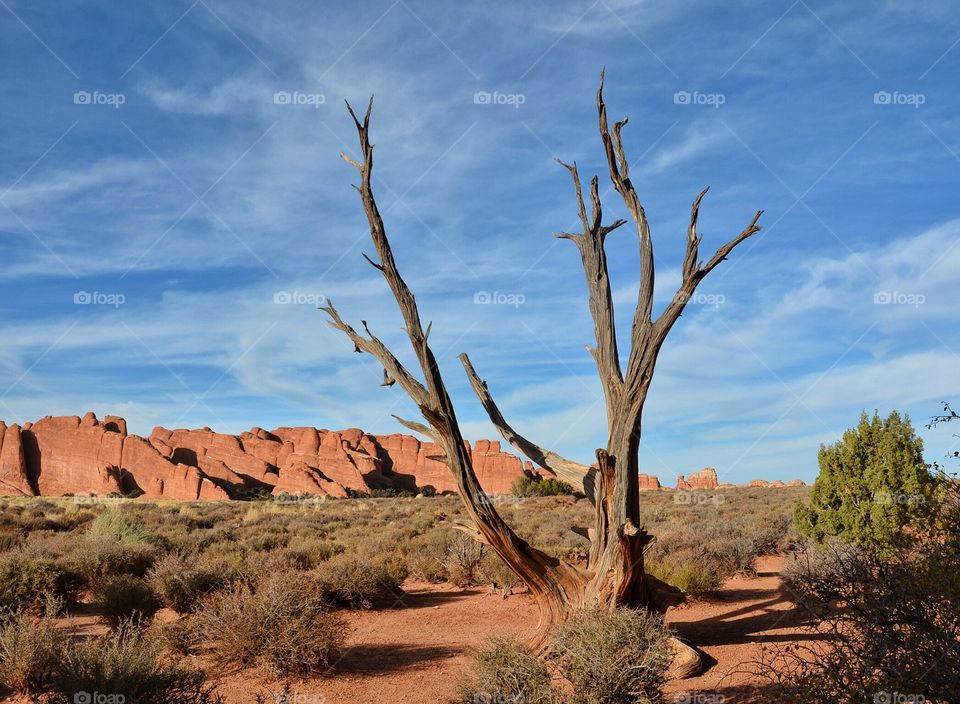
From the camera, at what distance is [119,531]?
1719 centimetres

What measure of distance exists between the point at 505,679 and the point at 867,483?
10179 millimetres

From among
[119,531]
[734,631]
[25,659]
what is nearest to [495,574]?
[734,631]

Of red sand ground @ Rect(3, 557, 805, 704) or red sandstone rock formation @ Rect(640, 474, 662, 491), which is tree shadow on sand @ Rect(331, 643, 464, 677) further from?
red sandstone rock formation @ Rect(640, 474, 662, 491)

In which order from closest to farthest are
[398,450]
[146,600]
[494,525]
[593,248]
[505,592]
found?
[494,525] → [593,248] → [146,600] → [505,592] → [398,450]

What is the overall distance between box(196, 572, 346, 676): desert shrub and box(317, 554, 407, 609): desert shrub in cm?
356

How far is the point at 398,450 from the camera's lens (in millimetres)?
95125

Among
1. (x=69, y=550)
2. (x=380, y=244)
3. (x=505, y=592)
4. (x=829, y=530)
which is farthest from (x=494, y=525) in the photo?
(x=69, y=550)

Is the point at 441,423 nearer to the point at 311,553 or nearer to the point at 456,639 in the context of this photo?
the point at 456,639

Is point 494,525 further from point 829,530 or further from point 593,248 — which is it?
point 829,530

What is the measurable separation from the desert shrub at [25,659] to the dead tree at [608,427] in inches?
176

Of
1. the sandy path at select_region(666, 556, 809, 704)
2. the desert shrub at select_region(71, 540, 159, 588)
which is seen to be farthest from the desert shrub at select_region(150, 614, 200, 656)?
the sandy path at select_region(666, 556, 809, 704)

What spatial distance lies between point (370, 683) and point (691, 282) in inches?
240

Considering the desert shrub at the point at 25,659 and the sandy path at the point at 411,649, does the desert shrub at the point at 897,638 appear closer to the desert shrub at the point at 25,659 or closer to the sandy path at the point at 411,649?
the sandy path at the point at 411,649

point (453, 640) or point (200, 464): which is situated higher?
point (200, 464)
